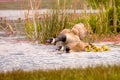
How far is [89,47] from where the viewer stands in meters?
11.6

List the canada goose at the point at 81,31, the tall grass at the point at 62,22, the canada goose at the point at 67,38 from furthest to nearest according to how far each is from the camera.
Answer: the tall grass at the point at 62,22, the canada goose at the point at 81,31, the canada goose at the point at 67,38

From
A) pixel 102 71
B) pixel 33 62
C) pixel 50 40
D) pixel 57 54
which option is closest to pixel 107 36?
pixel 50 40

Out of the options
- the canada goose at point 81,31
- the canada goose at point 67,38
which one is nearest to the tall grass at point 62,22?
the canada goose at point 81,31

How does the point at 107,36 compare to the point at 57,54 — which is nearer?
the point at 57,54

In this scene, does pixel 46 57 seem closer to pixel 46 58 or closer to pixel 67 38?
pixel 46 58

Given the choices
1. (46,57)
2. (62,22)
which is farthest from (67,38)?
(46,57)

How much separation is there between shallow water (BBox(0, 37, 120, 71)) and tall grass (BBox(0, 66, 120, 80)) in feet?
3.76

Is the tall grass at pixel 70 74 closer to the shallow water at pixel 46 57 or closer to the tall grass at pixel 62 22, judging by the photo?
the shallow water at pixel 46 57

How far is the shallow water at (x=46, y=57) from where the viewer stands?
958 cm

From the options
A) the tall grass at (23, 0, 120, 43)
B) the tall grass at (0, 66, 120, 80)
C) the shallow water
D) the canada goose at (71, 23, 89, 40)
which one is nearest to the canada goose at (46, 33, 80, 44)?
the shallow water

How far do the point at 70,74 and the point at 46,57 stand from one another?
317 centimetres

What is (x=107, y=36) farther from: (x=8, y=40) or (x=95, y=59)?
(x=95, y=59)

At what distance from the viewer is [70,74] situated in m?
7.54

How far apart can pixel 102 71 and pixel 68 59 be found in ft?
8.32
